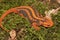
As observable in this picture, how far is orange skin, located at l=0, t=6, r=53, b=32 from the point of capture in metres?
5.09

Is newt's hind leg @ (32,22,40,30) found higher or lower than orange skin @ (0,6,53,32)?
lower

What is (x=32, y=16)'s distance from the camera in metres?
5.20

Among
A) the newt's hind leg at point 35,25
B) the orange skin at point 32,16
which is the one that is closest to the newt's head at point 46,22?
the orange skin at point 32,16

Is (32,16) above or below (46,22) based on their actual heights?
above

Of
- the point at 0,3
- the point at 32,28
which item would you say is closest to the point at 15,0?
the point at 0,3

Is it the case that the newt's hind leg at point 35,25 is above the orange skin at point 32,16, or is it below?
below

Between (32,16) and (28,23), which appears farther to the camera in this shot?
(32,16)

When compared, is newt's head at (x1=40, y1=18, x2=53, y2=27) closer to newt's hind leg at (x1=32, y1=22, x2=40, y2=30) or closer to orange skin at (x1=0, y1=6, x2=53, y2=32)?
orange skin at (x1=0, y1=6, x2=53, y2=32)

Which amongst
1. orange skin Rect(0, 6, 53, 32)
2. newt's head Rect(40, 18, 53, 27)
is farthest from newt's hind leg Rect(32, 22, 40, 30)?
newt's head Rect(40, 18, 53, 27)

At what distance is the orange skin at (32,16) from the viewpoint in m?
5.09

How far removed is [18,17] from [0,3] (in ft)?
1.82

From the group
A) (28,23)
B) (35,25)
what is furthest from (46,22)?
(28,23)

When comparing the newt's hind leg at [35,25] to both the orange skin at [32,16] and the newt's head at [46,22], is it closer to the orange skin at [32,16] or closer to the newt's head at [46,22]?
the orange skin at [32,16]

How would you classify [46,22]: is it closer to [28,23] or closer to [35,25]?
[35,25]
